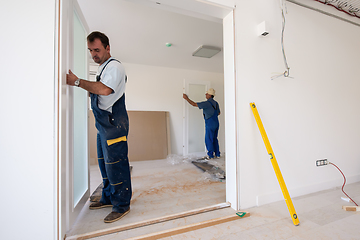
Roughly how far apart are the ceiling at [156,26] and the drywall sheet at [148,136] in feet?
4.51

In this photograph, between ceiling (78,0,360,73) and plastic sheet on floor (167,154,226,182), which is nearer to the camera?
ceiling (78,0,360,73)

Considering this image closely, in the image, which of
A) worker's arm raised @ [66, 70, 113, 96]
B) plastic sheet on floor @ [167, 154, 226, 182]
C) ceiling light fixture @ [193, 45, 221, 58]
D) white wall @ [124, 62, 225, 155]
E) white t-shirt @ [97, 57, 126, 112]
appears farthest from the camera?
white wall @ [124, 62, 225, 155]

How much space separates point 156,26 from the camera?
2553mm

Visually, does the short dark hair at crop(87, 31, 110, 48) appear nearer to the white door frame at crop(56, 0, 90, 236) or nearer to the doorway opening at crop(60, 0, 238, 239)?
the white door frame at crop(56, 0, 90, 236)

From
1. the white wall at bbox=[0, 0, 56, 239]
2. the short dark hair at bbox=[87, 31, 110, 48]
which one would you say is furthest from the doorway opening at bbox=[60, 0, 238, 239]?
the short dark hair at bbox=[87, 31, 110, 48]

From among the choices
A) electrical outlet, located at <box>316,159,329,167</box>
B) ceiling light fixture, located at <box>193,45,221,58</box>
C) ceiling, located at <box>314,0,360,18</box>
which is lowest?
electrical outlet, located at <box>316,159,329,167</box>

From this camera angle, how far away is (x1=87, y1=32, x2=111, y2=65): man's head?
140 cm

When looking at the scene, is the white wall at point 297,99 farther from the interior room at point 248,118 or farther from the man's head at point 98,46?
the man's head at point 98,46

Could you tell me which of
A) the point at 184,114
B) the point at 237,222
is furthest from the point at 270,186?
the point at 184,114

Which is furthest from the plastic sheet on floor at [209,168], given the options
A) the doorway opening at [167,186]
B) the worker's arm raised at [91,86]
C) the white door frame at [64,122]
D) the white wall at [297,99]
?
the worker's arm raised at [91,86]

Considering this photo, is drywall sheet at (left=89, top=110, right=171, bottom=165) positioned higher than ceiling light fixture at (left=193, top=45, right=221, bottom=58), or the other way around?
ceiling light fixture at (left=193, top=45, right=221, bottom=58)

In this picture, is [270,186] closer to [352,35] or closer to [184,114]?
[352,35]

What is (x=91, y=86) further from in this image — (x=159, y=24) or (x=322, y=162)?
(x=322, y=162)

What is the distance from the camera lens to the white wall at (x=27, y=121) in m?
0.99
